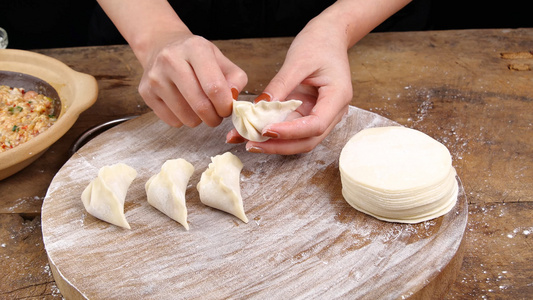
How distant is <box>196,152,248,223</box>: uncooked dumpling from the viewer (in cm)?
147

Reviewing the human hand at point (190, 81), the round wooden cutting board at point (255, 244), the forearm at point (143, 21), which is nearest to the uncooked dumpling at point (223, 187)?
the round wooden cutting board at point (255, 244)

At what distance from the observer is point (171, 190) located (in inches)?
57.9

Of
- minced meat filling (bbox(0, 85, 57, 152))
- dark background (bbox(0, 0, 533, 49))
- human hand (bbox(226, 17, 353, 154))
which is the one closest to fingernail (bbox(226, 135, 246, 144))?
human hand (bbox(226, 17, 353, 154))

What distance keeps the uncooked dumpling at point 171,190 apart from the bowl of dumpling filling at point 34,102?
44cm

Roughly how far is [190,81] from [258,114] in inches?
9.5

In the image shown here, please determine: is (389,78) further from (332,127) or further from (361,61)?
(332,127)

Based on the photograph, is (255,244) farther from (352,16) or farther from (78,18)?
(78,18)

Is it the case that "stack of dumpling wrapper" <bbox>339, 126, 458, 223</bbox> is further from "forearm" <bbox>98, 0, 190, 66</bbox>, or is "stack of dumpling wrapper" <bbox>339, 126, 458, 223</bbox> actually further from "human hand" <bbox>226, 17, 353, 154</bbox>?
"forearm" <bbox>98, 0, 190, 66</bbox>

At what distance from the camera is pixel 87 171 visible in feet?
5.53

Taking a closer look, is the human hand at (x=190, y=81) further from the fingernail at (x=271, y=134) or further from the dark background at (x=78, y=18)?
the dark background at (x=78, y=18)

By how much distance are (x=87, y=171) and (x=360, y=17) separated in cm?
122

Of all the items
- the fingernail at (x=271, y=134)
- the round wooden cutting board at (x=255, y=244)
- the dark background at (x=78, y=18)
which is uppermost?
the fingernail at (x=271, y=134)

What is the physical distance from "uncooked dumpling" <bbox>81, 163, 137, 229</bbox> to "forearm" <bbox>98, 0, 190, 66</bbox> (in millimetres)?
477

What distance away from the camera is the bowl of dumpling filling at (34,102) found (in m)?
1.69
